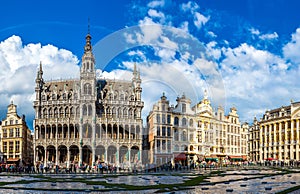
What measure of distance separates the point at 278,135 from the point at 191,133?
30788 mm

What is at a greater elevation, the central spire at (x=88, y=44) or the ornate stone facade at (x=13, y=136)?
the central spire at (x=88, y=44)

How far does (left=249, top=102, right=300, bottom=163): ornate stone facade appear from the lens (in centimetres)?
10575

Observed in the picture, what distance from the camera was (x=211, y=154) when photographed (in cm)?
10175

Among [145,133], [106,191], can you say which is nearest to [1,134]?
[145,133]

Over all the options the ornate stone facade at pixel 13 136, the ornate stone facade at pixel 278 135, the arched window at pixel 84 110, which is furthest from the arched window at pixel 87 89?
the ornate stone facade at pixel 278 135

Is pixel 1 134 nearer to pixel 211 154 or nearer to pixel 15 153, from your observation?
pixel 15 153

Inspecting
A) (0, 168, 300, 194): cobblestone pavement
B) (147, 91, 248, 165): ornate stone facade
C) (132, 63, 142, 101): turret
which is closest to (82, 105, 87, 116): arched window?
(132, 63, 142, 101): turret

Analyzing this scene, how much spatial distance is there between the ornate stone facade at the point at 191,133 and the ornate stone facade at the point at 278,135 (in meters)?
9.42

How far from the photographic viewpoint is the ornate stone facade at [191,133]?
90.1m

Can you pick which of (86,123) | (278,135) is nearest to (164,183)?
(86,123)

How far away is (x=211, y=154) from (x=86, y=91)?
123 ft

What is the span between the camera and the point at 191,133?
9694 cm

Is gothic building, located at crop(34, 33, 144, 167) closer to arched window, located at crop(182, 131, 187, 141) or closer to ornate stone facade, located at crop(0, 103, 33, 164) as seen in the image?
ornate stone facade, located at crop(0, 103, 33, 164)

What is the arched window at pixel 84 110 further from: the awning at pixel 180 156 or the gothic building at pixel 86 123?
the awning at pixel 180 156
